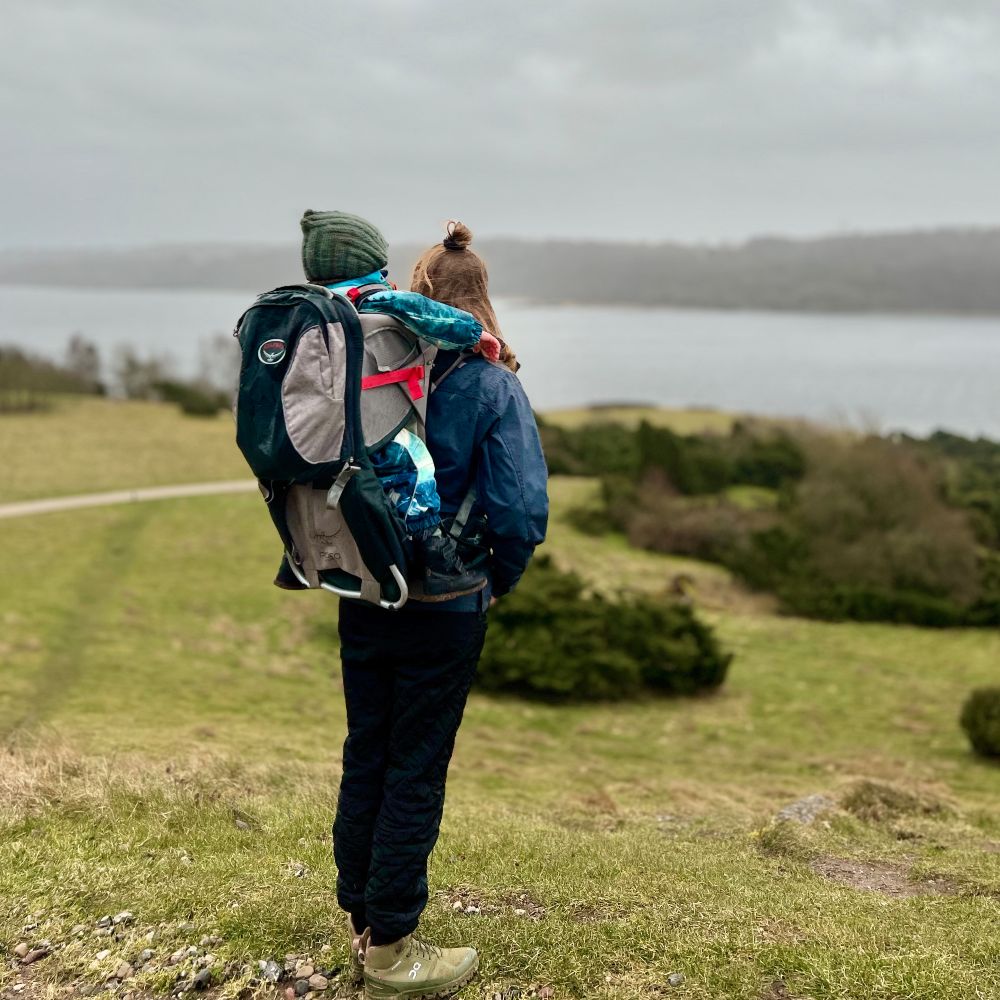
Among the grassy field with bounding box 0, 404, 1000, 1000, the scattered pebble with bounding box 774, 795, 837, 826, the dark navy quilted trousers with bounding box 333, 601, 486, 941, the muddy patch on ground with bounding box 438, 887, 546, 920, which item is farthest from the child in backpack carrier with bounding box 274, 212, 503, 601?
the scattered pebble with bounding box 774, 795, 837, 826

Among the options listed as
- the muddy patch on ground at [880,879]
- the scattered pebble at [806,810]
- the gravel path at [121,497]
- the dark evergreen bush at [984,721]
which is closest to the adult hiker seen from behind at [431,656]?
the muddy patch on ground at [880,879]

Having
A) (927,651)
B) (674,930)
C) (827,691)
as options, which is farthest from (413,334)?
(927,651)

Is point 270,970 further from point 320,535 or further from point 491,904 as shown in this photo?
point 320,535

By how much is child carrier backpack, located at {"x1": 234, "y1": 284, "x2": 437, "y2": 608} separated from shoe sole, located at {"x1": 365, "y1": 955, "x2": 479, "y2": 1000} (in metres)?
1.29

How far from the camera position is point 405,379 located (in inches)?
114

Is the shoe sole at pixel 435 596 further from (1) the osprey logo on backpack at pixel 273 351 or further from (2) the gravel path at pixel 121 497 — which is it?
(2) the gravel path at pixel 121 497

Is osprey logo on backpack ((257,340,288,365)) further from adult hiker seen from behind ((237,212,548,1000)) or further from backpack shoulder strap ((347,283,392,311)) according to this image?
backpack shoulder strap ((347,283,392,311))

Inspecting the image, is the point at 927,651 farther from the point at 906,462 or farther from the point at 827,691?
the point at 906,462

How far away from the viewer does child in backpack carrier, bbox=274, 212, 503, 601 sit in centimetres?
287

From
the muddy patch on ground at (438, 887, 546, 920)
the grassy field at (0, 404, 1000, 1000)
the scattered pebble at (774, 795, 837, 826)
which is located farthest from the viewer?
the scattered pebble at (774, 795, 837, 826)

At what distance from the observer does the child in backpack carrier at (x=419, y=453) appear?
2.87 meters

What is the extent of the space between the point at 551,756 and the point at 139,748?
192 inches

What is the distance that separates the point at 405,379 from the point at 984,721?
1112 cm

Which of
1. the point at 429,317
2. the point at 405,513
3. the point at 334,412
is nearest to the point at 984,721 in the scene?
the point at 405,513
